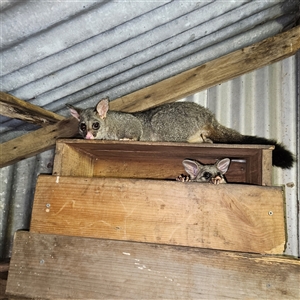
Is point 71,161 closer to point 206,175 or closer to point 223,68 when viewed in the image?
point 206,175

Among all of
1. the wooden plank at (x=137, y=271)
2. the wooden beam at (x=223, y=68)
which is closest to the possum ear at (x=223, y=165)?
the wooden beam at (x=223, y=68)

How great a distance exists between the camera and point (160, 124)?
312 cm

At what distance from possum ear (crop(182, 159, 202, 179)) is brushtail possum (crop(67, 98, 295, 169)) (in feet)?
0.96

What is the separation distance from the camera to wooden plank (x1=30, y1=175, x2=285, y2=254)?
6.64 feet

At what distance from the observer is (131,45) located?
258 cm

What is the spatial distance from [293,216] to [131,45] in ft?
7.08

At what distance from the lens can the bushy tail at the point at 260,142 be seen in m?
2.74

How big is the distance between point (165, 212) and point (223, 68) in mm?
1662

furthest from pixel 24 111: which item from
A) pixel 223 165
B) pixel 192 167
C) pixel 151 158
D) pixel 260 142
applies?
pixel 260 142

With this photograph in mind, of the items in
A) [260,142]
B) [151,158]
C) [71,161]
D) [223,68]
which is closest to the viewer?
[71,161]

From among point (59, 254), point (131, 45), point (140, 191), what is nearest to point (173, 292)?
point (140, 191)

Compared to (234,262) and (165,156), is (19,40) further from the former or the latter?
(234,262)

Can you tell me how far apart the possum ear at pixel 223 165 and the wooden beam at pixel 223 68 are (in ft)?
2.66

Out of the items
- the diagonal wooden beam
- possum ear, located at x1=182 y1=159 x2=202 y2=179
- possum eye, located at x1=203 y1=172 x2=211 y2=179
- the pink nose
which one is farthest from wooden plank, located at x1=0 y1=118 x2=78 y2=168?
possum eye, located at x1=203 y1=172 x2=211 y2=179
